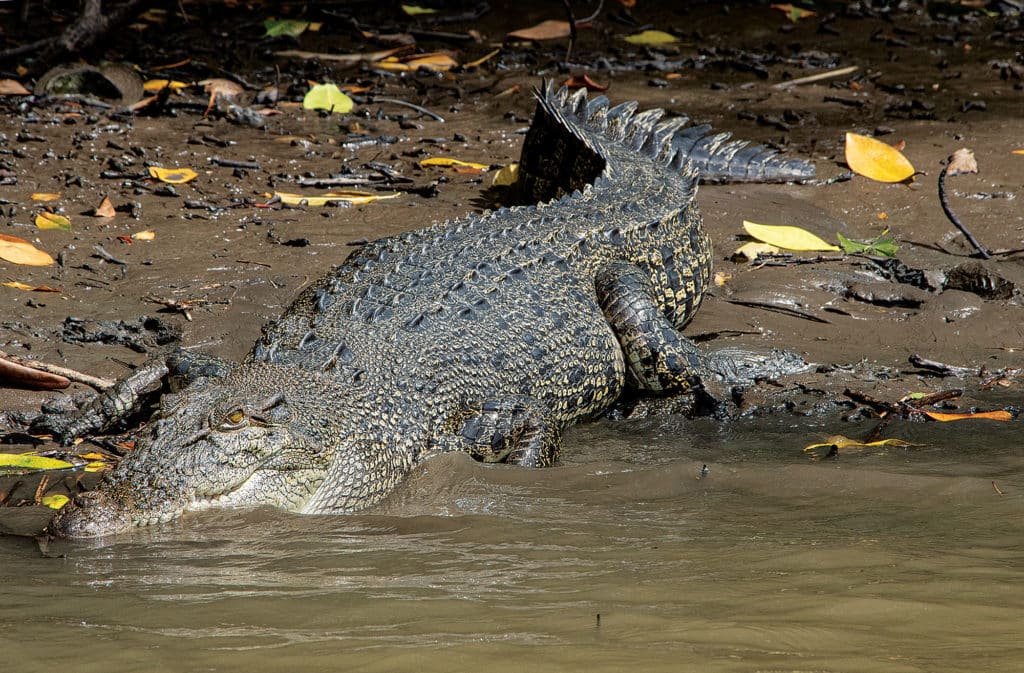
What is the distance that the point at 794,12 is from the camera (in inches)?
434

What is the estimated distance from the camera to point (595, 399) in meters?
4.86

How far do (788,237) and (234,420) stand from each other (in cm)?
405

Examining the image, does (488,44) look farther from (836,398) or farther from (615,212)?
(836,398)

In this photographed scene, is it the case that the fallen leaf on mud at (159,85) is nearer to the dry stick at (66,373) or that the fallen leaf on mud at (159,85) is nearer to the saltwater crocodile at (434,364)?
the saltwater crocodile at (434,364)

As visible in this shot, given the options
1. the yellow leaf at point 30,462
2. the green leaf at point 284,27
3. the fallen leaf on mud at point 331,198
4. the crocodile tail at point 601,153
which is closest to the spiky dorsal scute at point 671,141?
the crocodile tail at point 601,153

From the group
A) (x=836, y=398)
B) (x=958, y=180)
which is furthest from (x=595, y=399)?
(x=958, y=180)

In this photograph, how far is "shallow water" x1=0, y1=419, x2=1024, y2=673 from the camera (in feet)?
6.76

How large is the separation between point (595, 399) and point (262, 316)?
5.70 feet

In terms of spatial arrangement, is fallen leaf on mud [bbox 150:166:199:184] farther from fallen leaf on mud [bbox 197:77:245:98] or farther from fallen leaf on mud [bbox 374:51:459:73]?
fallen leaf on mud [bbox 374:51:459:73]

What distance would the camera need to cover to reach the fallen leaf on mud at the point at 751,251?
6348mm

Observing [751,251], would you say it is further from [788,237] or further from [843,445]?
[843,445]

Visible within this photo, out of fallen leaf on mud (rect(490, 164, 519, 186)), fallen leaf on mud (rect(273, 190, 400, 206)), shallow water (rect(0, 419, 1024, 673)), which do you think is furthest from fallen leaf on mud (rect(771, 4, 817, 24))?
shallow water (rect(0, 419, 1024, 673))

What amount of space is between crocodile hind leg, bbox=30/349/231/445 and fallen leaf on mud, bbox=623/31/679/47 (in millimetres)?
7346

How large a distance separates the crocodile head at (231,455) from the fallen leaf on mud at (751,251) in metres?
3.33
